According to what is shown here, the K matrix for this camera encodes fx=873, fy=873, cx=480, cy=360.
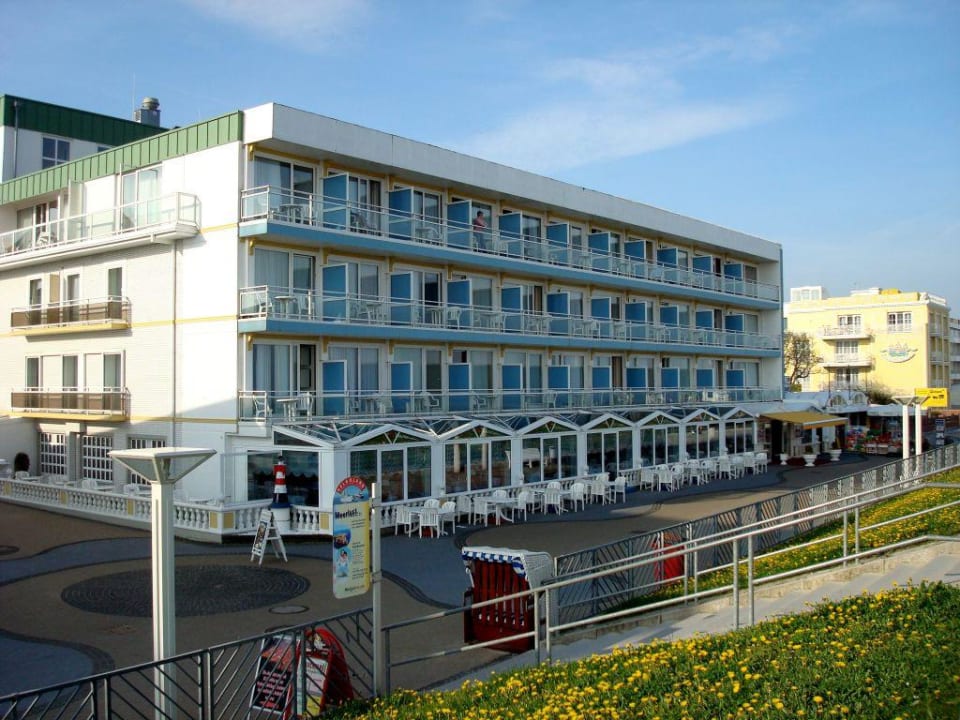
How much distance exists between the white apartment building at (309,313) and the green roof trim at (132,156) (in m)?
0.08

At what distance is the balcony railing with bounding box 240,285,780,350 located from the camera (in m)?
23.8

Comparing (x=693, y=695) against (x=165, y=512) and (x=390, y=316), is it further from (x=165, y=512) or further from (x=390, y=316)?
(x=390, y=316)

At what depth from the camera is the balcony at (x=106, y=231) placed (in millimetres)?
24938

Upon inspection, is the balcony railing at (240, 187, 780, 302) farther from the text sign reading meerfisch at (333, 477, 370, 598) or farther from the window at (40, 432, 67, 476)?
the text sign reading meerfisch at (333, 477, 370, 598)

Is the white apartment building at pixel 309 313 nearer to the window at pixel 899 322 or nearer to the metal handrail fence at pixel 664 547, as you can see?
the metal handrail fence at pixel 664 547

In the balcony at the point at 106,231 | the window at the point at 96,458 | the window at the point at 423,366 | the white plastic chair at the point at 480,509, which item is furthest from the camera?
the window at the point at 423,366

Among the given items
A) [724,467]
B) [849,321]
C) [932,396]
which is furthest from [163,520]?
[849,321]

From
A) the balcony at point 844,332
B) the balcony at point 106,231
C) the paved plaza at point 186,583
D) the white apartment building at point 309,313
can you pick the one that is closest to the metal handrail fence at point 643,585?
the paved plaza at point 186,583

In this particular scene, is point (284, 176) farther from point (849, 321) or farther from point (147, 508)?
point (849, 321)

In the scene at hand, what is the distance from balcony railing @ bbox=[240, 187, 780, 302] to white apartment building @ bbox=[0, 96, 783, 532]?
2.9 inches

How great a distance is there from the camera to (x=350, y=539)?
9508mm

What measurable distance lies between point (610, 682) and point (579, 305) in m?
28.6

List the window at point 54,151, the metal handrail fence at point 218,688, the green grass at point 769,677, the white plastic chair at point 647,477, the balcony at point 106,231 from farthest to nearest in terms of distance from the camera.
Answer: the window at point 54,151
the white plastic chair at point 647,477
the balcony at point 106,231
the metal handrail fence at point 218,688
the green grass at point 769,677

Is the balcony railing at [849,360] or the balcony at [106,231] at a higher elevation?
the balcony at [106,231]
